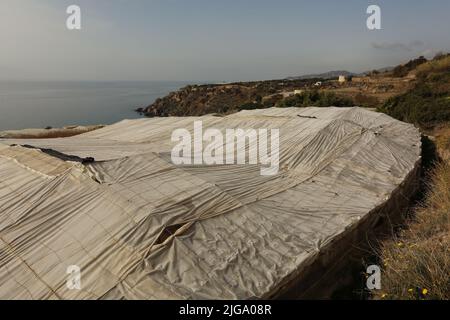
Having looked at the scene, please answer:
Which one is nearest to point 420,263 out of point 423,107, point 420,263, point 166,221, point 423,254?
point 420,263

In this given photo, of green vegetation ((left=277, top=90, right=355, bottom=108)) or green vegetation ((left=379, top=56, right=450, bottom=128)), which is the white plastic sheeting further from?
green vegetation ((left=277, top=90, right=355, bottom=108))

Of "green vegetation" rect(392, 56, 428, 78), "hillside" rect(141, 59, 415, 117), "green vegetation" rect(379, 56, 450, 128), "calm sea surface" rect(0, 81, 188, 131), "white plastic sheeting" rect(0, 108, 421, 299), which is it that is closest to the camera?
"white plastic sheeting" rect(0, 108, 421, 299)

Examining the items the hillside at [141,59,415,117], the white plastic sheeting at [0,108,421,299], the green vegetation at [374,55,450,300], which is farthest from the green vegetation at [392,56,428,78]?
the white plastic sheeting at [0,108,421,299]

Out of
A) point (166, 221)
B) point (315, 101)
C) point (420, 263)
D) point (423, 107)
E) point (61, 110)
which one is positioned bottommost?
point (420, 263)

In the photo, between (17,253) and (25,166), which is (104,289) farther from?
(25,166)

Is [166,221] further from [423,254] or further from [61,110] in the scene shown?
[61,110]

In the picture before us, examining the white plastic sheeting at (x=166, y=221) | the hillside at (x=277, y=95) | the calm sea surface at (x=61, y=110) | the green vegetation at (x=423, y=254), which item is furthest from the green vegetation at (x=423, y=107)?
the calm sea surface at (x=61, y=110)
